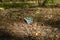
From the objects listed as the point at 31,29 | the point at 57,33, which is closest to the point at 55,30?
the point at 57,33

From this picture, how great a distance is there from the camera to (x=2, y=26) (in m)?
7.15

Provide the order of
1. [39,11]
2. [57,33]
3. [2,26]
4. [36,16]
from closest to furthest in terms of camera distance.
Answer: [57,33], [2,26], [36,16], [39,11]

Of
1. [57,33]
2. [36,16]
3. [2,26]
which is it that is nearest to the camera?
[57,33]

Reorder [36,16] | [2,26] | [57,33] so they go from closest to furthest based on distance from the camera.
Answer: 1. [57,33]
2. [2,26]
3. [36,16]

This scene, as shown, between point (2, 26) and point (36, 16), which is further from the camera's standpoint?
point (36, 16)

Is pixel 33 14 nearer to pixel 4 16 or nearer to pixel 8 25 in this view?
pixel 4 16

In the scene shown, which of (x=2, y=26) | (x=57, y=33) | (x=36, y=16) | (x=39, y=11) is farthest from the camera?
(x=39, y=11)

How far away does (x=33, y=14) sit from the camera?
28.7ft

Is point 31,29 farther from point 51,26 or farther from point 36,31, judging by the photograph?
point 51,26

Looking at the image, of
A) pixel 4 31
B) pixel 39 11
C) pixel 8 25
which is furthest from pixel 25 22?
pixel 39 11

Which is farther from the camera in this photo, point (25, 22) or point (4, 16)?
point (4, 16)

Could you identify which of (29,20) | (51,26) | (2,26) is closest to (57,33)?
(51,26)

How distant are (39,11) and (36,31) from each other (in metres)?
2.72

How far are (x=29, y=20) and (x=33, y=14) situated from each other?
1217 millimetres
